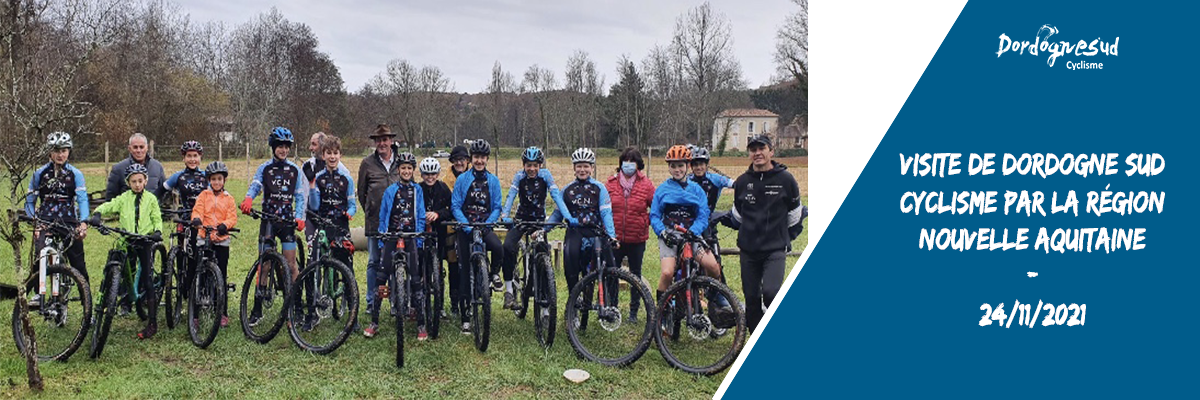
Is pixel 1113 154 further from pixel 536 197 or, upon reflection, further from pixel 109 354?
pixel 109 354

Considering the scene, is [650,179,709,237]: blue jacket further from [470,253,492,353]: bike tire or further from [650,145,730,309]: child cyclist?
[470,253,492,353]: bike tire

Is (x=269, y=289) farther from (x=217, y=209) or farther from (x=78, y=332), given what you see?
(x=78, y=332)

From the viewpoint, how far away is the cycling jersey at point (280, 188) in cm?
568

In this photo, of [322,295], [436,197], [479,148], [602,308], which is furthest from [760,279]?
[322,295]

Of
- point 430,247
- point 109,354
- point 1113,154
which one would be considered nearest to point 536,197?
point 430,247

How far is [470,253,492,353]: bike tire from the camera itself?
5.16 metres

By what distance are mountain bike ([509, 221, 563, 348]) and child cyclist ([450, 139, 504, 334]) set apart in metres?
0.22

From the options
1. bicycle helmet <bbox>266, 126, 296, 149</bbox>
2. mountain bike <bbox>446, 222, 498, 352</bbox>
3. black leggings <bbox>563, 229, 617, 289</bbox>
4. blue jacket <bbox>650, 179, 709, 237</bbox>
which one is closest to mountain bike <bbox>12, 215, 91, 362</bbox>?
bicycle helmet <bbox>266, 126, 296, 149</bbox>

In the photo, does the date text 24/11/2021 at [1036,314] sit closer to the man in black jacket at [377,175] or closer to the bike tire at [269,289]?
the man in black jacket at [377,175]

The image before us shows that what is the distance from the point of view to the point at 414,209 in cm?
559

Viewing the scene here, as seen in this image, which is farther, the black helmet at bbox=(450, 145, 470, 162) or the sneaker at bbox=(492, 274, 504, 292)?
the black helmet at bbox=(450, 145, 470, 162)

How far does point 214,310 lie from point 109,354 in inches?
26.5

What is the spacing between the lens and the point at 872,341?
4.91 metres

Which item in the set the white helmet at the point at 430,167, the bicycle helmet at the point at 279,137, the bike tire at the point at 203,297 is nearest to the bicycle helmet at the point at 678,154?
the white helmet at the point at 430,167
